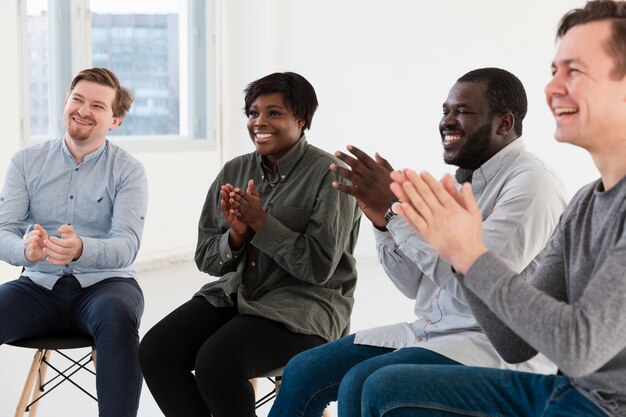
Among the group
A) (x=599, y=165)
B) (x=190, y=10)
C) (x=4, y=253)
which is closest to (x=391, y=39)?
(x=190, y=10)

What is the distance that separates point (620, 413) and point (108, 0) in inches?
203

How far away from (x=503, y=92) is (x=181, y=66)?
488 centimetres

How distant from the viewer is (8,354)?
4125 mm

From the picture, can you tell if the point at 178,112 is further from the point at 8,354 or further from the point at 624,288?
the point at 624,288

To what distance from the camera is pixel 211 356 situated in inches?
93.1

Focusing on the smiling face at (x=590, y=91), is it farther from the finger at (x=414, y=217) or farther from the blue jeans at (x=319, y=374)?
the blue jeans at (x=319, y=374)

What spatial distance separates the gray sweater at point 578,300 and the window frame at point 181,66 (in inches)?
158

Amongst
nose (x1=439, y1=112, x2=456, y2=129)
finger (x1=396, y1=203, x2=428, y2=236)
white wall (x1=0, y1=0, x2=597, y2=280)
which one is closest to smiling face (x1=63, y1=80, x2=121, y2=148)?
nose (x1=439, y1=112, x2=456, y2=129)

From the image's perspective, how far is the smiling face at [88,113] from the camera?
9.74 ft

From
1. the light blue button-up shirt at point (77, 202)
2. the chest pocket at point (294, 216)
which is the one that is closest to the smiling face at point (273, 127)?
the chest pocket at point (294, 216)

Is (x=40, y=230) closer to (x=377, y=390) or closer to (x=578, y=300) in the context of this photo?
(x=377, y=390)

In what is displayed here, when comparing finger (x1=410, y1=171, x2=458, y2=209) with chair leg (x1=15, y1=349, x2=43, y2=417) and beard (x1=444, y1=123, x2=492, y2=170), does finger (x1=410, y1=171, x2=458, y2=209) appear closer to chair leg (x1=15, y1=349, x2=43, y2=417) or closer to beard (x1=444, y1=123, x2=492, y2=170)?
beard (x1=444, y1=123, x2=492, y2=170)

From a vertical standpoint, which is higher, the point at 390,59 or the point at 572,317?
the point at 390,59

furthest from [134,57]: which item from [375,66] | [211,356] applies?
[211,356]
